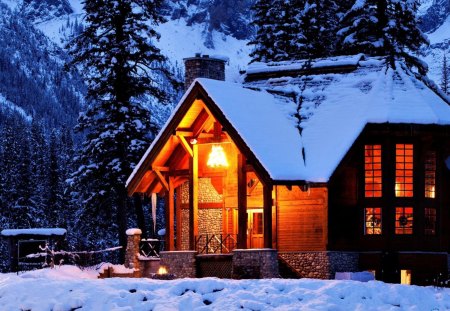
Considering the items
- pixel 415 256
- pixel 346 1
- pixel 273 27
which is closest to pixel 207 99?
pixel 415 256

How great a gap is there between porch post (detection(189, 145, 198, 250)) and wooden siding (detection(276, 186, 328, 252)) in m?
2.87

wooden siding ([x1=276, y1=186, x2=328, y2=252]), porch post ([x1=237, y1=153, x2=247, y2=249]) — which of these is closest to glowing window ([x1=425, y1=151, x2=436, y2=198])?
wooden siding ([x1=276, y1=186, x2=328, y2=252])

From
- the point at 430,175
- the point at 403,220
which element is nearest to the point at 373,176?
the point at 403,220

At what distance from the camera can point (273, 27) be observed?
157ft

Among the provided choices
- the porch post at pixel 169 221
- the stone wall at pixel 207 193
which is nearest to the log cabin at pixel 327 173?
the stone wall at pixel 207 193

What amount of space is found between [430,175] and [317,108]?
4.86 m

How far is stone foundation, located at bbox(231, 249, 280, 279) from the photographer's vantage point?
28.0m

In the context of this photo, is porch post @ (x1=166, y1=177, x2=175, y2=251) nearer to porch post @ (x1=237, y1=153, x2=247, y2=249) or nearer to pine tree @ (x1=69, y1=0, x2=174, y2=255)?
porch post @ (x1=237, y1=153, x2=247, y2=249)

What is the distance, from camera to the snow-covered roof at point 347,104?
29.7 meters

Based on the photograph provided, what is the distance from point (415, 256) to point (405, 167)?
9.79 ft

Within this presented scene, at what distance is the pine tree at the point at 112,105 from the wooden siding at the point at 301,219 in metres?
10.4

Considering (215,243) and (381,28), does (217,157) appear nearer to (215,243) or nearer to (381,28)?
(215,243)

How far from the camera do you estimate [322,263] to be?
2945cm

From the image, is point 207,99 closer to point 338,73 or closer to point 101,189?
point 338,73
